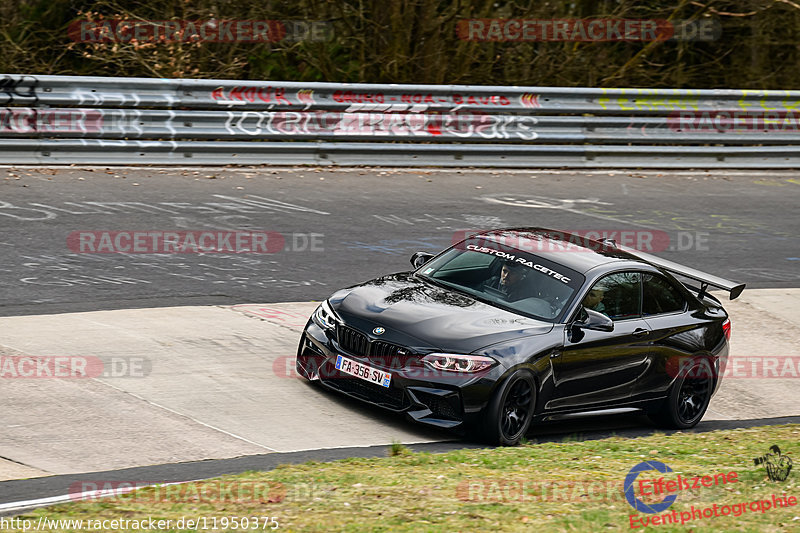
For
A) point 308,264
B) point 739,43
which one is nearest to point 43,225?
point 308,264

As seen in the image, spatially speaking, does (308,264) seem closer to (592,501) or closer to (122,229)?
(122,229)

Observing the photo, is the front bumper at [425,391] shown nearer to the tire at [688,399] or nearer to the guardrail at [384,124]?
the tire at [688,399]

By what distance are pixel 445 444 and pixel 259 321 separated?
3099 millimetres

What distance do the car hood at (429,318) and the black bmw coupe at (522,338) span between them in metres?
0.01

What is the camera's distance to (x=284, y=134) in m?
17.0

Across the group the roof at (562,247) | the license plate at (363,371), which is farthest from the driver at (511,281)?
the license plate at (363,371)

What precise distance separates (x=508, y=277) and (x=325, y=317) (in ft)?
5.11

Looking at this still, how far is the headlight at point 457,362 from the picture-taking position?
7.94 metres

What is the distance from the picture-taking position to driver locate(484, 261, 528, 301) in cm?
890

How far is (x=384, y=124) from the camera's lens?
1761cm

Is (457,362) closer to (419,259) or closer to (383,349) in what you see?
(383,349)

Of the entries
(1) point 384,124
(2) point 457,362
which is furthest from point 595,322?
(1) point 384,124

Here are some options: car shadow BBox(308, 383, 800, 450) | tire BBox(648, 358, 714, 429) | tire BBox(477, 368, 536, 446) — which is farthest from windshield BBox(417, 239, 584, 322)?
tire BBox(648, 358, 714, 429)

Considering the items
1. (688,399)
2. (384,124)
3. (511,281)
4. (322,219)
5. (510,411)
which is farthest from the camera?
(384,124)
